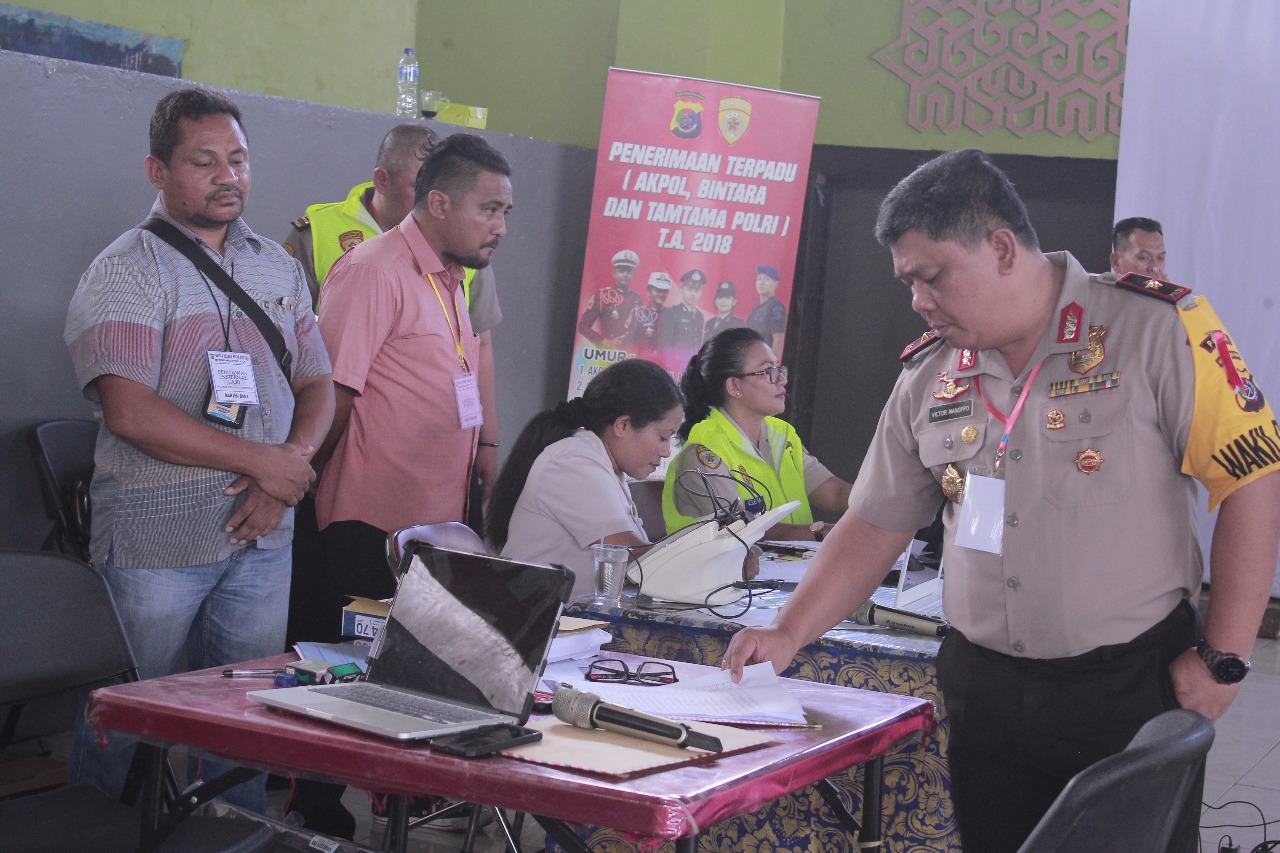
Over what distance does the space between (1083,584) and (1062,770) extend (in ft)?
0.90

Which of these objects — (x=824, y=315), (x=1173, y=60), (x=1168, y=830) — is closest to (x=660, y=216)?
(x=824, y=315)

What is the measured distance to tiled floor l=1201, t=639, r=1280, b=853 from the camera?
3.35 metres

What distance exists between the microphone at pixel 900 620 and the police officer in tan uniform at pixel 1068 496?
0.57 meters

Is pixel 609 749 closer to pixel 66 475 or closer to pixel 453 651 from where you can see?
pixel 453 651

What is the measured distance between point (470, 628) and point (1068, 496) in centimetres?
87

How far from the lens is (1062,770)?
1.81m

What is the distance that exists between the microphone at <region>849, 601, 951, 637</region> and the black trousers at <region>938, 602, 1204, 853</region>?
54cm

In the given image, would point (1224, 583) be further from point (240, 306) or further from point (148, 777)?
point (240, 306)

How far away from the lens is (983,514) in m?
1.86

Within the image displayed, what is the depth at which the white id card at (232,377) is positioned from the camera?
8.45 ft

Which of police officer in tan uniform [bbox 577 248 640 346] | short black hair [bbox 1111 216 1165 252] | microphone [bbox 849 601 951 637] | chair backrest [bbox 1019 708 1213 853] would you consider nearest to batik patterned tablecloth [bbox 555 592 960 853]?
microphone [bbox 849 601 951 637]

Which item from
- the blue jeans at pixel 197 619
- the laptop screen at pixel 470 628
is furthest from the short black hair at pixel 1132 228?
the laptop screen at pixel 470 628

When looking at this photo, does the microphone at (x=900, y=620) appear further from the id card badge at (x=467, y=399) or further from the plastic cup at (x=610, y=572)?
the id card badge at (x=467, y=399)

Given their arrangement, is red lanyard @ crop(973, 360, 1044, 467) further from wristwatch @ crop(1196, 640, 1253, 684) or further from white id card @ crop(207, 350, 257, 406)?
white id card @ crop(207, 350, 257, 406)
